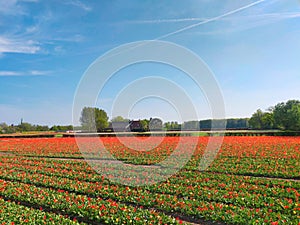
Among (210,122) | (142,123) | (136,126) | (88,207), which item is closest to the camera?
(88,207)

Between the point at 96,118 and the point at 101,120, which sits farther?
the point at 101,120

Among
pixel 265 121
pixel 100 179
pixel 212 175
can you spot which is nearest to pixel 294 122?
pixel 265 121

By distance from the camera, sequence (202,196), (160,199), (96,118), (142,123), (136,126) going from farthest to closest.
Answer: (96,118), (136,126), (142,123), (202,196), (160,199)

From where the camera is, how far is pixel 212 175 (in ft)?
40.5

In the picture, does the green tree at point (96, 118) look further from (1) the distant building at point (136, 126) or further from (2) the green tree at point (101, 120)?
(1) the distant building at point (136, 126)

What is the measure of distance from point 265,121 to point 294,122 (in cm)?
2321

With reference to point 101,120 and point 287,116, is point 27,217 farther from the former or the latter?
point 101,120

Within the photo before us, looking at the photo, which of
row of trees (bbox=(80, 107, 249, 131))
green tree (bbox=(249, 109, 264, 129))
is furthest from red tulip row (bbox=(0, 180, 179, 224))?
green tree (bbox=(249, 109, 264, 129))

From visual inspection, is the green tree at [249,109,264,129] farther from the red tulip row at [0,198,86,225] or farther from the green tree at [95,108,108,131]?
the red tulip row at [0,198,86,225]

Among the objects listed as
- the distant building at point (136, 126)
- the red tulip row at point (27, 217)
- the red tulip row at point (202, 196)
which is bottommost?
the red tulip row at point (202, 196)

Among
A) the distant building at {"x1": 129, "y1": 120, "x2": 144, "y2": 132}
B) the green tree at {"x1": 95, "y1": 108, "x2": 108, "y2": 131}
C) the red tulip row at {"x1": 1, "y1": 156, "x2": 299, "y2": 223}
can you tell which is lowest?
the red tulip row at {"x1": 1, "y1": 156, "x2": 299, "y2": 223}

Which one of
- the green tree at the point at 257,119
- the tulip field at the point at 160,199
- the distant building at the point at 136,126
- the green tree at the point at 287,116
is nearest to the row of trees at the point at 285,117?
the green tree at the point at 287,116

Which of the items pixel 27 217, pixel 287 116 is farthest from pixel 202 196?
pixel 287 116

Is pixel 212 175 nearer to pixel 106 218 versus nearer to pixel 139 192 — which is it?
pixel 139 192
